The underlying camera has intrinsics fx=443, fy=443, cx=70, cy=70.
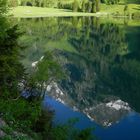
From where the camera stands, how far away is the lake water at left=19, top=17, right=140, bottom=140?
218ft

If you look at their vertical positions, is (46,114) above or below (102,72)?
above

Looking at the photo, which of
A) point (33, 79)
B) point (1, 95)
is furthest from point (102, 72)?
point (1, 95)

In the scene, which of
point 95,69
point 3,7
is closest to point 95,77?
point 95,69

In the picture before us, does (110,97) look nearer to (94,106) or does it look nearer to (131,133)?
(94,106)

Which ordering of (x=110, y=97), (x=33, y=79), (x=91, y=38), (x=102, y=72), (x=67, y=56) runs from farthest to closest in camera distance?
(x=91, y=38) < (x=67, y=56) < (x=102, y=72) < (x=110, y=97) < (x=33, y=79)

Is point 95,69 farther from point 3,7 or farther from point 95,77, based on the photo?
point 3,7

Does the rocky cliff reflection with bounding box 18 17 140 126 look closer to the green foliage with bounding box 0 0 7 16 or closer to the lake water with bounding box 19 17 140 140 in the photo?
the lake water with bounding box 19 17 140 140

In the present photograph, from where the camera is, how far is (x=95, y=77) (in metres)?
114

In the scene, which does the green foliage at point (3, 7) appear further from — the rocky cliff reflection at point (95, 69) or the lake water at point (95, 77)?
the rocky cliff reflection at point (95, 69)

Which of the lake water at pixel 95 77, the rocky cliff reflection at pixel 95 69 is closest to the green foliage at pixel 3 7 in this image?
the lake water at pixel 95 77

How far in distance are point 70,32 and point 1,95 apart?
14891 centimetres

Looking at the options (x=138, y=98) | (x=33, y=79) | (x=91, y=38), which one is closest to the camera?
(x=33, y=79)

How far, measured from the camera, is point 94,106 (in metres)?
115

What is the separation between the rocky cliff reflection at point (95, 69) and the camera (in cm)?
9650
